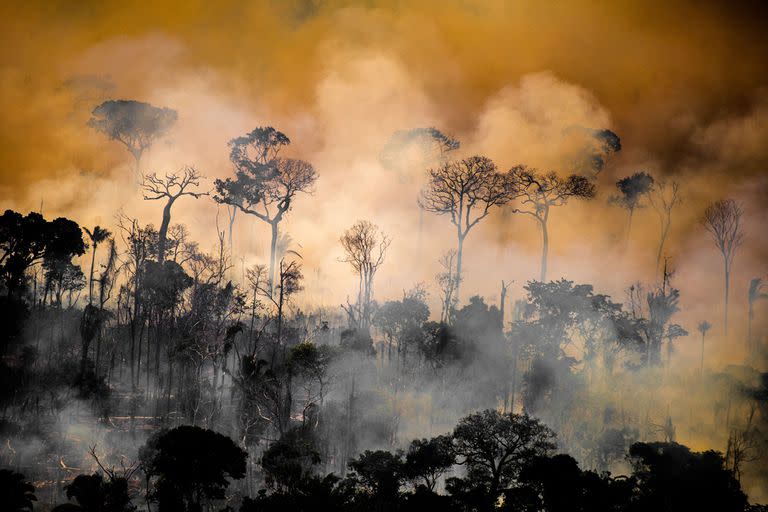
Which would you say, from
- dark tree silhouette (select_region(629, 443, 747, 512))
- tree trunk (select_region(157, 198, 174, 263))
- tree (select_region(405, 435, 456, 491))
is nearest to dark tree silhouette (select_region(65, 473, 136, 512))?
tree (select_region(405, 435, 456, 491))

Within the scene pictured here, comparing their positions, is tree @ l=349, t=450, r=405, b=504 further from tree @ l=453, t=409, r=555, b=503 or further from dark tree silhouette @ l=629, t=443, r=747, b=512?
dark tree silhouette @ l=629, t=443, r=747, b=512

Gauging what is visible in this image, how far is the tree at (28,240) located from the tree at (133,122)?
13.9 m

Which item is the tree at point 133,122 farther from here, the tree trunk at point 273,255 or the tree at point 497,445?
the tree at point 497,445

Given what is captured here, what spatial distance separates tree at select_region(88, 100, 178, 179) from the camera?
59.1 metres

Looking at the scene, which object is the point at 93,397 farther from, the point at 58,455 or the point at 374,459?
the point at 374,459

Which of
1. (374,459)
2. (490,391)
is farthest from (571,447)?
(374,459)

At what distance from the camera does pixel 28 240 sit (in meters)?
45.5

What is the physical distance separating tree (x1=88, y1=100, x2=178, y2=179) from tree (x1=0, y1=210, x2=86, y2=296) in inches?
547

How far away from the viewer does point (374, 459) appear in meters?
27.7

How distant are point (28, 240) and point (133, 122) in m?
19.2

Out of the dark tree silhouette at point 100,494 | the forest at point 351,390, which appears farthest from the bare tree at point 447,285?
the dark tree silhouette at point 100,494

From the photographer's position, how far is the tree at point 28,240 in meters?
44.5

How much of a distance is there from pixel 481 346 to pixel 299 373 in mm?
17325

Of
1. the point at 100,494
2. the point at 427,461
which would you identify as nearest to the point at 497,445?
the point at 427,461
